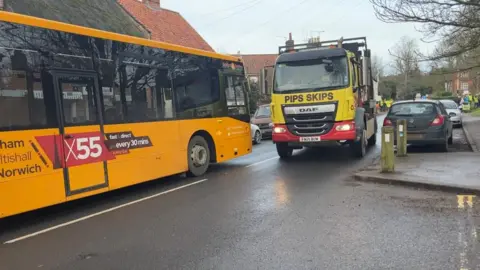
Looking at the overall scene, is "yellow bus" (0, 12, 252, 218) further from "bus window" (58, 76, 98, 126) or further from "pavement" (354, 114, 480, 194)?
"pavement" (354, 114, 480, 194)

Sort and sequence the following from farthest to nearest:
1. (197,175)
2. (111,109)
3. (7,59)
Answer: (197,175)
(111,109)
(7,59)

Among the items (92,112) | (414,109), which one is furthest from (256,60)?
(92,112)

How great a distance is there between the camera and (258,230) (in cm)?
597

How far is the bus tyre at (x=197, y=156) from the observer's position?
10.4m

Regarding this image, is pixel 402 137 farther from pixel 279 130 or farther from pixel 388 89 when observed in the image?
pixel 388 89

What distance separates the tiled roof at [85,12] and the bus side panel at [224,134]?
852cm

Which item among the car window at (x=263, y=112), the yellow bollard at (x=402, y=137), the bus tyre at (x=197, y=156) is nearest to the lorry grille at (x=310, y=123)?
the yellow bollard at (x=402, y=137)

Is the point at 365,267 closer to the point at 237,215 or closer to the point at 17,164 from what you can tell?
the point at 237,215

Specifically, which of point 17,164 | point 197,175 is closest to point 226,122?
point 197,175

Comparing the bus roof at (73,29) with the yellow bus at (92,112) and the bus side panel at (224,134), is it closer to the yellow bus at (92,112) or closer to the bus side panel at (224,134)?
the yellow bus at (92,112)

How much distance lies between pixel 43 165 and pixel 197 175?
4407mm

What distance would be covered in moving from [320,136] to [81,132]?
6.42 m

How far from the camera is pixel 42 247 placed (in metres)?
5.63

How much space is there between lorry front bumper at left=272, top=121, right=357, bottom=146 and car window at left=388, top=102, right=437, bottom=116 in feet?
8.28
